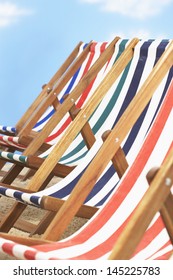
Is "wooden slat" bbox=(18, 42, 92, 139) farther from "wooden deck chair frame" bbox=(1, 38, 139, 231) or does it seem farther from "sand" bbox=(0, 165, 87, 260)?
"wooden deck chair frame" bbox=(1, 38, 139, 231)

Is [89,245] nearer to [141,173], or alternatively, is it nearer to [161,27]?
[141,173]

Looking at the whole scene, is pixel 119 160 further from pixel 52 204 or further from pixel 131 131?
pixel 131 131

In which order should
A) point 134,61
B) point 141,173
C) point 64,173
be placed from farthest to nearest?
point 134,61 → point 64,173 → point 141,173

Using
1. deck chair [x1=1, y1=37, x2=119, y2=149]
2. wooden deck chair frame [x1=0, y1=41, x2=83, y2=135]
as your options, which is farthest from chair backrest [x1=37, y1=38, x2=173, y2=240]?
wooden deck chair frame [x1=0, y1=41, x2=83, y2=135]

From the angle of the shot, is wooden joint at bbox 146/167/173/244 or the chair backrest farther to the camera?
the chair backrest

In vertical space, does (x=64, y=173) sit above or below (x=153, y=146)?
above

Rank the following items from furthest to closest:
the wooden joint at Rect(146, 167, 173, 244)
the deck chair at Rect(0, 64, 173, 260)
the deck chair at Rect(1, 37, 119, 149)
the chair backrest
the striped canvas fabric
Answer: the deck chair at Rect(1, 37, 119, 149)
the striped canvas fabric
the chair backrest
the deck chair at Rect(0, 64, 173, 260)
the wooden joint at Rect(146, 167, 173, 244)

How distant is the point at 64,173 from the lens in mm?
3643

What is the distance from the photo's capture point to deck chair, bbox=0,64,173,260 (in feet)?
7.21

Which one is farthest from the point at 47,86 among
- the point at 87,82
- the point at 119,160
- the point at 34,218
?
the point at 119,160

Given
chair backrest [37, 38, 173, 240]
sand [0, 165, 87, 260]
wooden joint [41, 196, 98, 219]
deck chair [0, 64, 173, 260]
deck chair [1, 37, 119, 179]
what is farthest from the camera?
deck chair [1, 37, 119, 179]

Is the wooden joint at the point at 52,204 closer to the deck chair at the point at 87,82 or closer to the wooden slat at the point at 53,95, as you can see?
the deck chair at the point at 87,82

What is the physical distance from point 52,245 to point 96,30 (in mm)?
5024
